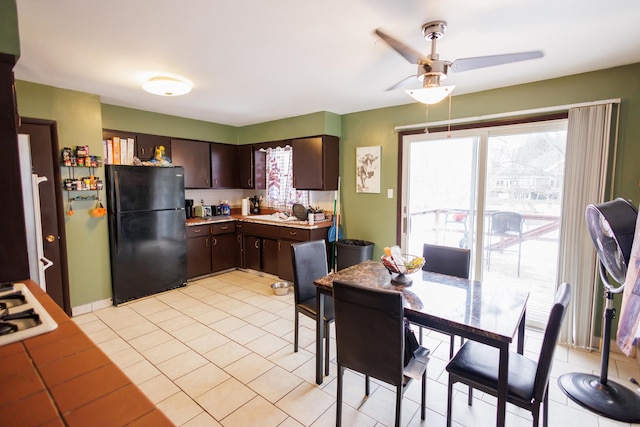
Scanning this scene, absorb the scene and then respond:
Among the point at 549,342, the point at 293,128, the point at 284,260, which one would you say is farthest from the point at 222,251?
the point at 549,342

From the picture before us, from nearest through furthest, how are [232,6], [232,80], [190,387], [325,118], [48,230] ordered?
[232,6] < [190,387] < [232,80] < [48,230] < [325,118]

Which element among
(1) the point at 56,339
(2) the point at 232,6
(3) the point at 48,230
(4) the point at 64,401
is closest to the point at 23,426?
(4) the point at 64,401

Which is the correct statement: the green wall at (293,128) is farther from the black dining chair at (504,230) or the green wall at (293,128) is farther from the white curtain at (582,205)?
the white curtain at (582,205)

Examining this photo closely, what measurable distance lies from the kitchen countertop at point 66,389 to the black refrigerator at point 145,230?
2.85 m

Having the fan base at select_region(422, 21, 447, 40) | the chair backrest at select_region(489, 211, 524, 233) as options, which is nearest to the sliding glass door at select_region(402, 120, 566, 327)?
the chair backrest at select_region(489, 211, 524, 233)

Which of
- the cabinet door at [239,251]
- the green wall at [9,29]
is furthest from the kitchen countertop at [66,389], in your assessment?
the cabinet door at [239,251]

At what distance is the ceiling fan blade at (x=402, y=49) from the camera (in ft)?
5.78

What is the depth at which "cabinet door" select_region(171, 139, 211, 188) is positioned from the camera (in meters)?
4.61

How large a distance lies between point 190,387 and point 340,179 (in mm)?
3107

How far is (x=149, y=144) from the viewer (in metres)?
4.30

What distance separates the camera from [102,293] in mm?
3682

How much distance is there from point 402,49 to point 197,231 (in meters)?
3.75

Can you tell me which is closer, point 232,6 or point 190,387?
point 232,6

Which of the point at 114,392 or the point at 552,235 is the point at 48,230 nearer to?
the point at 114,392
